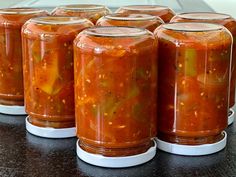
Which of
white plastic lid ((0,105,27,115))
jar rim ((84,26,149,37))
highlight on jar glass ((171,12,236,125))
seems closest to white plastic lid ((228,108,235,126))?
highlight on jar glass ((171,12,236,125))

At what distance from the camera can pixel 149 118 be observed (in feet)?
2.51

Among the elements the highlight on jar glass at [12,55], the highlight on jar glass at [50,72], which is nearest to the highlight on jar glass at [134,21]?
the highlight on jar glass at [50,72]

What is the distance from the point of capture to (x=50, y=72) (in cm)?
84

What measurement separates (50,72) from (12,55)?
155 mm

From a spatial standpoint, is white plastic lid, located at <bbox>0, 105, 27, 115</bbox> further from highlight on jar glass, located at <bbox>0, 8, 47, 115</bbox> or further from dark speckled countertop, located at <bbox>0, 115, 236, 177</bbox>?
dark speckled countertop, located at <bbox>0, 115, 236, 177</bbox>

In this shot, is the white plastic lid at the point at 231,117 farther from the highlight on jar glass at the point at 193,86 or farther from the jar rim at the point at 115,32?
the jar rim at the point at 115,32

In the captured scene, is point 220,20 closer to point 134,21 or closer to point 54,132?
point 134,21

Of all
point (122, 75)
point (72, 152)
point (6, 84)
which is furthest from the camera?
point (6, 84)

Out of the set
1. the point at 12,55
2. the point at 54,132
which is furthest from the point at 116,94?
the point at 12,55

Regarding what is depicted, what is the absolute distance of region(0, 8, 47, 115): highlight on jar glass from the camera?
37.2 inches

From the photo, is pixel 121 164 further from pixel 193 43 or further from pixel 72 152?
pixel 193 43

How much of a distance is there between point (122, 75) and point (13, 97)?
1.13 ft

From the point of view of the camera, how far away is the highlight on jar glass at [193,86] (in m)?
0.76

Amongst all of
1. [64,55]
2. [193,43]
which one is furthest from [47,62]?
[193,43]
